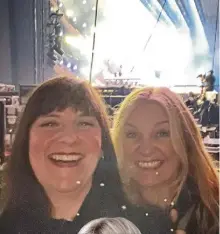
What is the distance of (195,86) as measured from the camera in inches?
48.2

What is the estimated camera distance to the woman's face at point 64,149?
1164 millimetres

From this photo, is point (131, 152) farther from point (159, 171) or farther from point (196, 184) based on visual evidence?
point (196, 184)

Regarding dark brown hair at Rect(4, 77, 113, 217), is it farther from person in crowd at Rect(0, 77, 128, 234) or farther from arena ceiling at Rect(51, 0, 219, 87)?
arena ceiling at Rect(51, 0, 219, 87)

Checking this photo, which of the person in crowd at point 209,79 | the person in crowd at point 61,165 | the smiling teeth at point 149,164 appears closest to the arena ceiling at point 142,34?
the person in crowd at point 209,79

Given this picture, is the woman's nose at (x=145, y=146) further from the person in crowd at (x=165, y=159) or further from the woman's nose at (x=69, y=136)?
the woman's nose at (x=69, y=136)

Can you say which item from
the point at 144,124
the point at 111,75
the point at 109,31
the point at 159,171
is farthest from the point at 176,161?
the point at 109,31

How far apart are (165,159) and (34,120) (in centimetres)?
46

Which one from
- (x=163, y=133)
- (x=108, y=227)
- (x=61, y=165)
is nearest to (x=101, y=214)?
(x=108, y=227)

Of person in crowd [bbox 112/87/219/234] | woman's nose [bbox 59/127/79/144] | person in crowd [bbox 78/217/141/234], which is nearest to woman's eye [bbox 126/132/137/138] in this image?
person in crowd [bbox 112/87/219/234]

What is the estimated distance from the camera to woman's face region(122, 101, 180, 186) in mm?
1188

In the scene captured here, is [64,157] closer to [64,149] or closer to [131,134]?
[64,149]

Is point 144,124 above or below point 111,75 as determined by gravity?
below

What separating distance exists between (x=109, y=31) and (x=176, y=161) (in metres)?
0.50

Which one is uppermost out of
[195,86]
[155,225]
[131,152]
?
[195,86]
